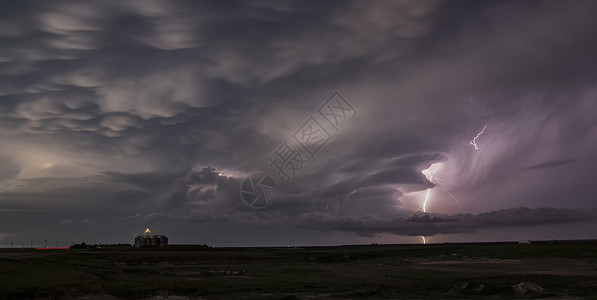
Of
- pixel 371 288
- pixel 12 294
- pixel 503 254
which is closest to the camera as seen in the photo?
pixel 12 294

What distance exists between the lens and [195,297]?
1657 inches

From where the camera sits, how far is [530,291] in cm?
4262

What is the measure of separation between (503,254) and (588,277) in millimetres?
59550

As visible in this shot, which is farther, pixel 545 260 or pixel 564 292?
pixel 545 260

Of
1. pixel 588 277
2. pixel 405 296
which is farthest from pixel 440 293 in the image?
pixel 588 277

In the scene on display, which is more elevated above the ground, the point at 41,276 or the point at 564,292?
the point at 41,276

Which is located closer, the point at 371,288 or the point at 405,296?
the point at 405,296

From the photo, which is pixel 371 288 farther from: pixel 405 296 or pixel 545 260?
pixel 545 260

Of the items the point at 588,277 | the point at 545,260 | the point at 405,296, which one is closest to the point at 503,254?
the point at 545,260

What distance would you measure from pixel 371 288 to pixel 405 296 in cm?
648

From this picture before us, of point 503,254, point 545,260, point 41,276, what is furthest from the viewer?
point 503,254

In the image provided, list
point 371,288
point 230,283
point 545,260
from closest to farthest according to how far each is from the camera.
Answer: point 371,288, point 230,283, point 545,260

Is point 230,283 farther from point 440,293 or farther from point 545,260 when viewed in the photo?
point 545,260

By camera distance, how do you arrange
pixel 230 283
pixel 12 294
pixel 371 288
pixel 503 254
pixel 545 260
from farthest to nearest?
pixel 503 254 < pixel 545 260 < pixel 230 283 < pixel 371 288 < pixel 12 294
